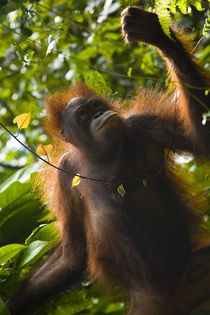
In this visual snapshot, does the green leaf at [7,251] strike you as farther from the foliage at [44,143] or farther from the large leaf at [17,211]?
the large leaf at [17,211]

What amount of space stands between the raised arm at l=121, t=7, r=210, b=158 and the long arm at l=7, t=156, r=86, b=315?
66 cm

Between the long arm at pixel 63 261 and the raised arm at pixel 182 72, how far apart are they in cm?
66

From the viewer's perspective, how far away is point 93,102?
87.7 inches

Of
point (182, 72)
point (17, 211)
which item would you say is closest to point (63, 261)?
point (17, 211)

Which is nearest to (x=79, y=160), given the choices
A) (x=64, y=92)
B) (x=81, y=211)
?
(x=81, y=211)

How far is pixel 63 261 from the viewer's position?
7.97 ft

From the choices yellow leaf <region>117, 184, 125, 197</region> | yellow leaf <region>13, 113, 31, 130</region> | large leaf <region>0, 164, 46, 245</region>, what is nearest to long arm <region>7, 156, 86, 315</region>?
large leaf <region>0, 164, 46, 245</region>

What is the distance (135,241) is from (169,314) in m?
0.37

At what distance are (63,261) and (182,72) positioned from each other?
1.17 meters

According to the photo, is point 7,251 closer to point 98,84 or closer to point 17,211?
point 17,211

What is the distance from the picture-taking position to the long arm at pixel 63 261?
7.48 ft

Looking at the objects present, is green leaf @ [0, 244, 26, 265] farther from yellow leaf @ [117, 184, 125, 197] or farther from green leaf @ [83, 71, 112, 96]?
green leaf @ [83, 71, 112, 96]

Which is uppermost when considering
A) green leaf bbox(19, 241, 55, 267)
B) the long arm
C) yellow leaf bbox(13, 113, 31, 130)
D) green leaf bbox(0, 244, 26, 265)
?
yellow leaf bbox(13, 113, 31, 130)

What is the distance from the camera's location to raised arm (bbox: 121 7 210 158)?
1856 millimetres
